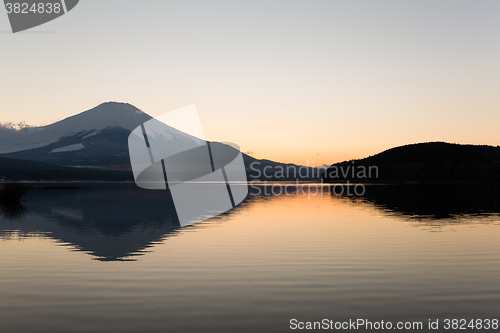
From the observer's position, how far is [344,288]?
1237cm

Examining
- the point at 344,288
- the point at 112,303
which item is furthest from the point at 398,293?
the point at 112,303

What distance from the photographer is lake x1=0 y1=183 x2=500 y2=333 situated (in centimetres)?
986

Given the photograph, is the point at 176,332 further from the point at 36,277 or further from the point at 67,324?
the point at 36,277

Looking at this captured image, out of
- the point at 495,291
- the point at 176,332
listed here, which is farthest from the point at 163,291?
the point at 495,291

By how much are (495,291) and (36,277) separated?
14224 mm

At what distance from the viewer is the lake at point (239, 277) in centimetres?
986

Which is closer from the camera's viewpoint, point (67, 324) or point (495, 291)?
point (67, 324)

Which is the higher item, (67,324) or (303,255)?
(67,324)

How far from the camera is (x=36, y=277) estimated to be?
45.6ft

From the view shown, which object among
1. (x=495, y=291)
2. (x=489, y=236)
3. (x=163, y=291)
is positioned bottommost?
(x=489, y=236)

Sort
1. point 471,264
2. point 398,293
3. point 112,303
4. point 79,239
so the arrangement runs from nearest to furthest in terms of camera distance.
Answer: point 112,303, point 398,293, point 471,264, point 79,239

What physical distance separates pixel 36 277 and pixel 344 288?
32.6 feet

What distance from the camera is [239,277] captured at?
45.7 feet

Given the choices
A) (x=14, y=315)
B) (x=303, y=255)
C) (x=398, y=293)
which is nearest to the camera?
(x=14, y=315)
